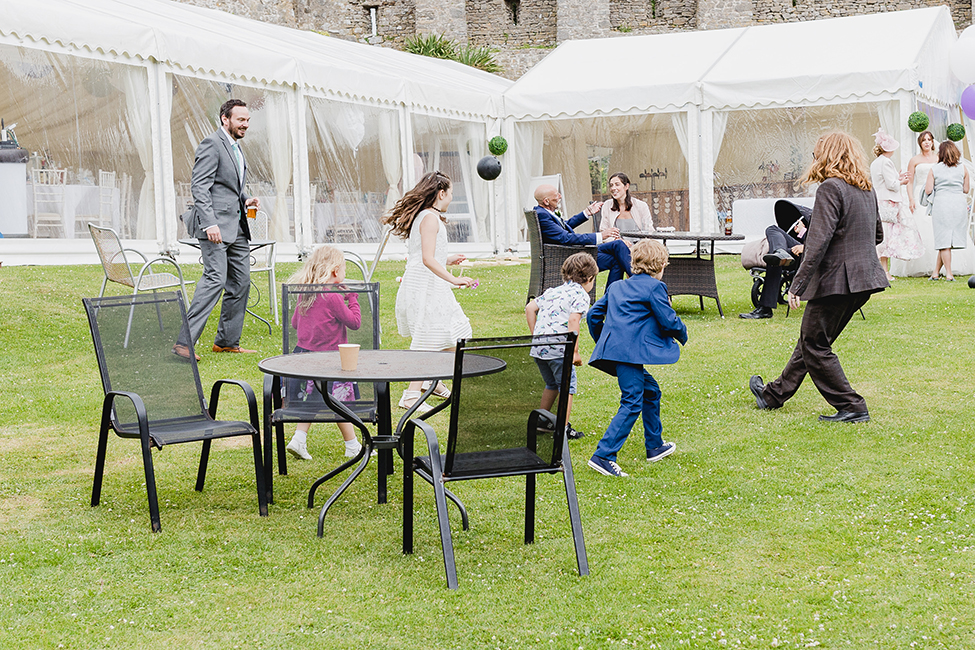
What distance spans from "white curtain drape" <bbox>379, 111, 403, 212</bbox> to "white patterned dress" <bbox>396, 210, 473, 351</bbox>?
9489 mm

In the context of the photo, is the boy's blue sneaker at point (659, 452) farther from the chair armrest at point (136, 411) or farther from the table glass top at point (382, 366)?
the chair armrest at point (136, 411)

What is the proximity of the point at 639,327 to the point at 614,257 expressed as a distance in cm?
357

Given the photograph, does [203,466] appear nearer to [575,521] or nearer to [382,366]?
[382,366]

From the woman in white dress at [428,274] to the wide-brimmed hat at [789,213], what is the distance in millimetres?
4066

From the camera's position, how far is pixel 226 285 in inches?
302

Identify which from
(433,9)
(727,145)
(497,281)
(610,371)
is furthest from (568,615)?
(433,9)

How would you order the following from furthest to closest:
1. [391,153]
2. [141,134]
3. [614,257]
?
A: 1. [391,153]
2. [141,134]
3. [614,257]

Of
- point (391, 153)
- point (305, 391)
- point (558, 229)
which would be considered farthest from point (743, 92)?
point (305, 391)

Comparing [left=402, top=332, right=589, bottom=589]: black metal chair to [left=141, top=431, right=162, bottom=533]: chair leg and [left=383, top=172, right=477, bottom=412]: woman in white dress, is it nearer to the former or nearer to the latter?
[left=141, top=431, right=162, bottom=533]: chair leg

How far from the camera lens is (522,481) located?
471cm

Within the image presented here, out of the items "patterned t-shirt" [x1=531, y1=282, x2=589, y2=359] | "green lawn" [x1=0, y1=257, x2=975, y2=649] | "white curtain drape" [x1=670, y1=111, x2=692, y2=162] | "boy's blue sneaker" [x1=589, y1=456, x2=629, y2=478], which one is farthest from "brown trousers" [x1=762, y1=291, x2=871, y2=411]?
"white curtain drape" [x1=670, y1=111, x2=692, y2=162]

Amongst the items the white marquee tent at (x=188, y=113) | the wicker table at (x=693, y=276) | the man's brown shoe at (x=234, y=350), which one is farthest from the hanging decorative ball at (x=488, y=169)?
→ the man's brown shoe at (x=234, y=350)

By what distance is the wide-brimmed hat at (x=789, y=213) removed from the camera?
9.07 metres

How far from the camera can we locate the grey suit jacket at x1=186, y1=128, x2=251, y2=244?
289 inches
